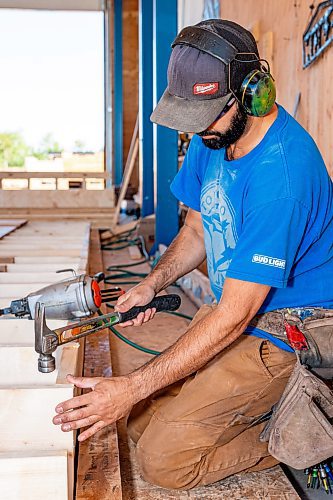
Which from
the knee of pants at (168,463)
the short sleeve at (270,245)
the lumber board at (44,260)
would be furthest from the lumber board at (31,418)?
the lumber board at (44,260)

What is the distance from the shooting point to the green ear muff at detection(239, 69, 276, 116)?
6.22 feet

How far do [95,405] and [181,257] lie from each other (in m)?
1.05

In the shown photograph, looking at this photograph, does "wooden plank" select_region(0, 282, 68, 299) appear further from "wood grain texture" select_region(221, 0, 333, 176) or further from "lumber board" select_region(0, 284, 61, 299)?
"wood grain texture" select_region(221, 0, 333, 176)

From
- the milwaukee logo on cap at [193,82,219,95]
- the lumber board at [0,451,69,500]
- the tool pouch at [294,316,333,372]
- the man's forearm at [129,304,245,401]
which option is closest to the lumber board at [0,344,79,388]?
the man's forearm at [129,304,245,401]

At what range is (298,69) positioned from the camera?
421cm

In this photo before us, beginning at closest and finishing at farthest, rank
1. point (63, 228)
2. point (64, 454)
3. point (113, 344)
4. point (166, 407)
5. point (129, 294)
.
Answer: point (64, 454) → point (166, 407) → point (129, 294) → point (113, 344) → point (63, 228)

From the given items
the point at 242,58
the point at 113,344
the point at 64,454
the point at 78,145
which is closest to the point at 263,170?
the point at 242,58

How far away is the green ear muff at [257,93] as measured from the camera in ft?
6.22

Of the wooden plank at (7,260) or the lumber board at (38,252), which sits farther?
the lumber board at (38,252)

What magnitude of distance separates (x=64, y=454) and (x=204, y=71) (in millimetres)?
1192

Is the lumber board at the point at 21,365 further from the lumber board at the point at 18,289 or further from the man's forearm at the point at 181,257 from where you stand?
the lumber board at the point at 18,289

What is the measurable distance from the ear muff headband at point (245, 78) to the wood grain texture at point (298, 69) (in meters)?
1.77

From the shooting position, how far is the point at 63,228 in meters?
6.27

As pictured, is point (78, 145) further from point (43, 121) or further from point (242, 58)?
point (242, 58)
